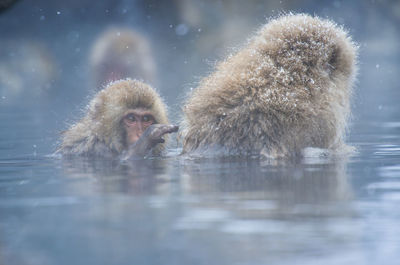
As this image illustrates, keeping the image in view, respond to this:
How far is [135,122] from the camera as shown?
253 inches

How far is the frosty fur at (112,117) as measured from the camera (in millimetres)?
6406

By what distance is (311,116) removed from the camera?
4645 millimetres

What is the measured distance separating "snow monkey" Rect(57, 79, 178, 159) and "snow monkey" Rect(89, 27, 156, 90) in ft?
16.1

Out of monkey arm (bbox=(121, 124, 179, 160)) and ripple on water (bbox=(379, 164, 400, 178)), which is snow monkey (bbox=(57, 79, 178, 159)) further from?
ripple on water (bbox=(379, 164, 400, 178))

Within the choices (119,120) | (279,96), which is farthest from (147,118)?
(279,96)

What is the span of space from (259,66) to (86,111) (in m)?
2.78

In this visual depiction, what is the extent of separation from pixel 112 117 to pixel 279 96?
7.33 ft

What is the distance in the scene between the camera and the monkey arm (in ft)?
18.3

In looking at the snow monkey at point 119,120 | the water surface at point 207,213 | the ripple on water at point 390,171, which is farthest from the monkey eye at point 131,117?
the ripple on water at point 390,171

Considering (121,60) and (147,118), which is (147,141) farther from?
(121,60)

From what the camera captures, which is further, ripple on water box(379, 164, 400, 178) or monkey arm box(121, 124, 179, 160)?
monkey arm box(121, 124, 179, 160)

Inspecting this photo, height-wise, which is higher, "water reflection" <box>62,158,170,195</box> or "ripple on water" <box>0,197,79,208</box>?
"water reflection" <box>62,158,170,195</box>

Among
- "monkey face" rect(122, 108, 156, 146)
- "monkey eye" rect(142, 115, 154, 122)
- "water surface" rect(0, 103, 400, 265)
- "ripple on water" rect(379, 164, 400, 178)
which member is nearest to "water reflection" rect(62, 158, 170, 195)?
"water surface" rect(0, 103, 400, 265)

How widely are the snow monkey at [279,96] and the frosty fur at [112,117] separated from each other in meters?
1.49
